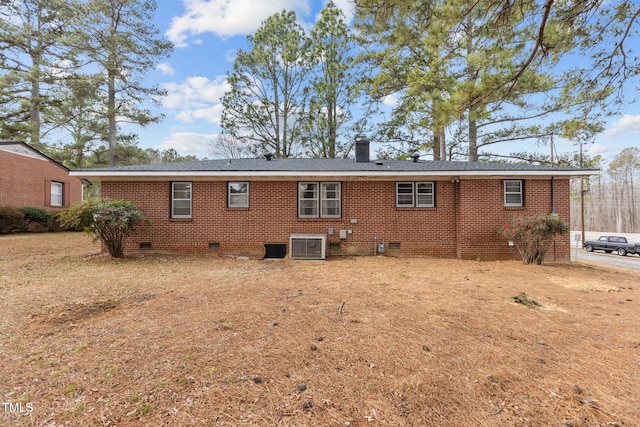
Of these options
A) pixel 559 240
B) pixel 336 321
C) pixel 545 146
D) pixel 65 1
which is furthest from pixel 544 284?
pixel 65 1

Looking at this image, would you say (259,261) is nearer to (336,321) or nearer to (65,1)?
Result: (336,321)

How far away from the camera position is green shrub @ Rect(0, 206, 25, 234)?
13695 mm

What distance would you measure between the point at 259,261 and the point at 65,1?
22.3 m

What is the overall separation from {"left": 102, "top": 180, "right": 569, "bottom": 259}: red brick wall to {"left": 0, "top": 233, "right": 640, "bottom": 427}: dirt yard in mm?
3601

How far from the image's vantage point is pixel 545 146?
15.9 m

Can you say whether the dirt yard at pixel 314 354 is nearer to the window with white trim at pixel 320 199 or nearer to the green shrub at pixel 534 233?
the green shrub at pixel 534 233

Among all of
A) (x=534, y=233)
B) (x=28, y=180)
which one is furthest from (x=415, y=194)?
(x=28, y=180)

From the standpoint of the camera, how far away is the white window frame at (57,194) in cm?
1850

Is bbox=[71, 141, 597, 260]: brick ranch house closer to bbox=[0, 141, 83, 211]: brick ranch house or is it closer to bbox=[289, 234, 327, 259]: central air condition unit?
bbox=[289, 234, 327, 259]: central air condition unit

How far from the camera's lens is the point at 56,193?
744 inches

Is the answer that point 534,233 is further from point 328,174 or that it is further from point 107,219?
point 107,219

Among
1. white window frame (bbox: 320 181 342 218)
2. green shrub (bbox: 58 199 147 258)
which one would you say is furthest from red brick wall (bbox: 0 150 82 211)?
white window frame (bbox: 320 181 342 218)

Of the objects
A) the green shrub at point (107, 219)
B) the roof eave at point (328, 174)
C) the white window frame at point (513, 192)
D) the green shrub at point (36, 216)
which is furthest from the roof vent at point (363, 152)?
the green shrub at point (36, 216)

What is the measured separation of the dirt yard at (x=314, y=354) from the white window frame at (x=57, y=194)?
17398 mm
